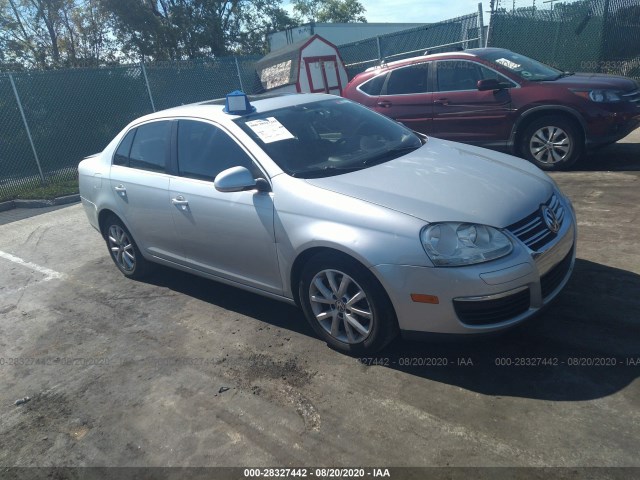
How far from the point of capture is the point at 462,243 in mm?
3057

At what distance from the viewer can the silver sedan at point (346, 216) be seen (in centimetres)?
307

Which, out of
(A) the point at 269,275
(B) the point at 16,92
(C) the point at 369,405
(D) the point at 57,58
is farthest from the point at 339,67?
(D) the point at 57,58

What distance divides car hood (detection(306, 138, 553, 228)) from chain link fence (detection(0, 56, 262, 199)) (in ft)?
30.3

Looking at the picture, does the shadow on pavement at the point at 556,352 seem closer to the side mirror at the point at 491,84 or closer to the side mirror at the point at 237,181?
the side mirror at the point at 237,181

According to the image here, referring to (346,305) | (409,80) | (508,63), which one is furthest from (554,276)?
Answer: (409,80)

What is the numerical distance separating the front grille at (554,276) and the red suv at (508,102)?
4.21 metres

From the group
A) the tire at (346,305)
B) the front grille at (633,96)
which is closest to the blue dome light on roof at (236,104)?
the tire at (346,305)

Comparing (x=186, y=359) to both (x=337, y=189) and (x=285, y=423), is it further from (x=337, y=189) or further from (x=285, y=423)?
(x=337, y=189)

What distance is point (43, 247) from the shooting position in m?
7.09

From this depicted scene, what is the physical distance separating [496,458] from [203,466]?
146 cm

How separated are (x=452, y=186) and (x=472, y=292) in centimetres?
79

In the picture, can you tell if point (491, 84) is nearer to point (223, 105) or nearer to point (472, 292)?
point (223, 105)

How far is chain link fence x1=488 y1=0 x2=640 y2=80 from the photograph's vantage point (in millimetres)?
13523

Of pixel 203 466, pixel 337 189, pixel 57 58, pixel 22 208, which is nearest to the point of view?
pixel 203 466
